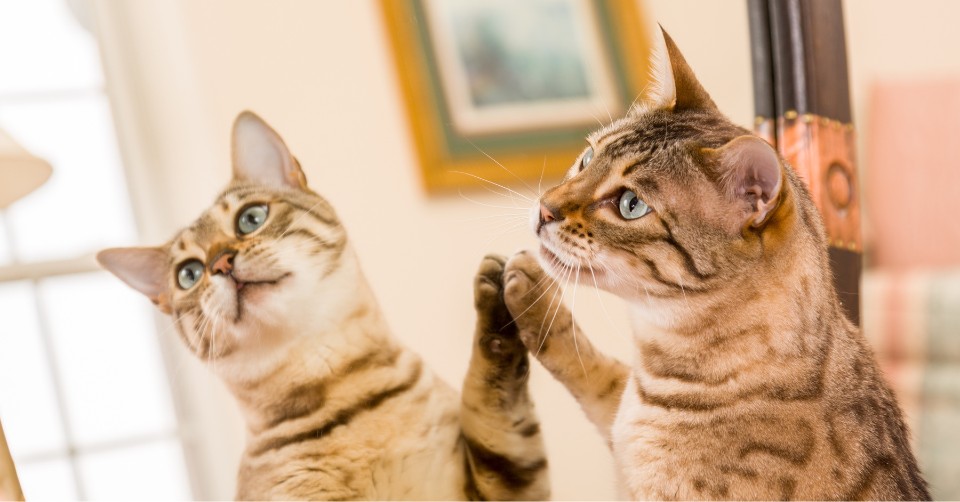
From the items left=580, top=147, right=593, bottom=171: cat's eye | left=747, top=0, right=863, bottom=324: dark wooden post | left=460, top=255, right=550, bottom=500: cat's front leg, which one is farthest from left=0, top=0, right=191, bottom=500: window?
left=747, top=0, right=863, bottom=324: dark wooden post

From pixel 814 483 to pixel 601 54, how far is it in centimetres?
41

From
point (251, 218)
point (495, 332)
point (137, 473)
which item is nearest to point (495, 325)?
point (495, 332)

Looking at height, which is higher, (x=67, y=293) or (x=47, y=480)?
(x=67, y=293)

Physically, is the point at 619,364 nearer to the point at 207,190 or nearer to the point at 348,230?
the point at 348,230

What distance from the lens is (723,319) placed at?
605 millimetres

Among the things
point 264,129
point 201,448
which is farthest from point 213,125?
point 201,448

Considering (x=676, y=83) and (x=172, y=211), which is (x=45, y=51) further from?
(x=676, y=83)

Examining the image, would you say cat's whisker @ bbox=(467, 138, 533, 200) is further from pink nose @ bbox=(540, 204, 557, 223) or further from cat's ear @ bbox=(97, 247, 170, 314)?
cat's ear @ bbox=(97, 247, 170, 314)

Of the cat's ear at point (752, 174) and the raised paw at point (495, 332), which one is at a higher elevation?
the cat's ear at point (752, 174)

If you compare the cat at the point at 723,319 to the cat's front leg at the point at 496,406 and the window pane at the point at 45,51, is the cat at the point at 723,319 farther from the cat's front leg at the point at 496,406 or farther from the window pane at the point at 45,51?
the window pane at the point at 45,51

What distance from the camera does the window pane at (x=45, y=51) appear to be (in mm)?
664

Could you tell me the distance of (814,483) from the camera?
590 millimetres

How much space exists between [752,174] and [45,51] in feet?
1.83

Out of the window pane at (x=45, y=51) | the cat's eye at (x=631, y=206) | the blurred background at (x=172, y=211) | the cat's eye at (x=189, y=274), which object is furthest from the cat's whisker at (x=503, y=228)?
the window pane at (x=45, y=51)
